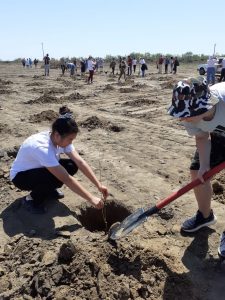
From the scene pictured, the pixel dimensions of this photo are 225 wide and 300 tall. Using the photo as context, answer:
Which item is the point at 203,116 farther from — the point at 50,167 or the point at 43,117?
the point at 43,117

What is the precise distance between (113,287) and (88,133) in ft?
16.9

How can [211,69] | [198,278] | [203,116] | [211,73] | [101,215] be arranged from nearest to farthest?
[203,116] → [198,278] → [101,215] → [211,69] → [211,73]

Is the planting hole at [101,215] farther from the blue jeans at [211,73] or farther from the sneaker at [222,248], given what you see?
the blue jeans at [211,73]

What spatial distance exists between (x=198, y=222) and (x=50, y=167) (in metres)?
1.51

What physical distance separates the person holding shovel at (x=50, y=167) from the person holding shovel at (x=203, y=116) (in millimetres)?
1060

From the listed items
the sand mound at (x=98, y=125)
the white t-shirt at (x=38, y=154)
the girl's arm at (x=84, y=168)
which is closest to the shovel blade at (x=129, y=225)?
the girl's arm at (x=84, y=168)

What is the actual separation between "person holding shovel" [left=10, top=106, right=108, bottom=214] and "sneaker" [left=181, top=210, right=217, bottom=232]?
0.86 metres

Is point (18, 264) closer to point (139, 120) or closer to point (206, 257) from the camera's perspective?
point (206, 257)

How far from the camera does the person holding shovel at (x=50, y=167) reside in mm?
3615

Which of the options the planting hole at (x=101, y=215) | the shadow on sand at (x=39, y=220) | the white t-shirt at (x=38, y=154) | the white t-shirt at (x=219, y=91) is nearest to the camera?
the white t-shirt at (x=219, y=91)

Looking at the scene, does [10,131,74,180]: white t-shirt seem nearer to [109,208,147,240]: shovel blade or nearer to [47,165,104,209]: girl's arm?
[47,165,104,209]: girl's arm

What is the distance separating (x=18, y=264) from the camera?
3418mm

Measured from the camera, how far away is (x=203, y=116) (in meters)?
2.86

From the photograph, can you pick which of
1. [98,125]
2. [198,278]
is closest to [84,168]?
[198,278]
